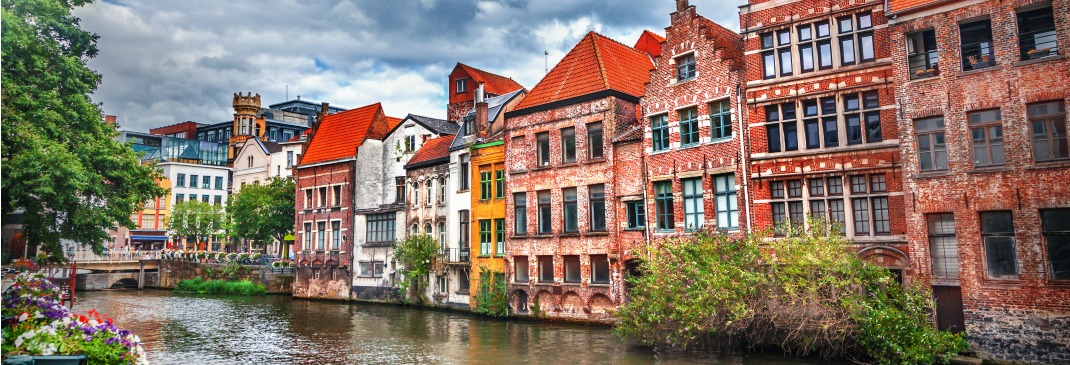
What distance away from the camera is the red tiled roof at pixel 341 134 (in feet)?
149

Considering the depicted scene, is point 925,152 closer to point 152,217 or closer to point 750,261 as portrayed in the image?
point 750,261

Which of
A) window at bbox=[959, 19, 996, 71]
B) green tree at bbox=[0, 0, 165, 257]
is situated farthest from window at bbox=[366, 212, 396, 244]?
window at bbox=[959, 19, 996, 71]

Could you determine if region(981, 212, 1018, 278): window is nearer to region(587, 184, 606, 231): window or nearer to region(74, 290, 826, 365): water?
region(74, 290, 826, 365): water

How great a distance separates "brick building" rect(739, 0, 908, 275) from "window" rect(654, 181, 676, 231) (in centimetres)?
388

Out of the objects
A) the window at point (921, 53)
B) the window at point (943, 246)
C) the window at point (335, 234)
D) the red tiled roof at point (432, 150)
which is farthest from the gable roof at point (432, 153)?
the window at point (943, 246)

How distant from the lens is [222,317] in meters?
33.9

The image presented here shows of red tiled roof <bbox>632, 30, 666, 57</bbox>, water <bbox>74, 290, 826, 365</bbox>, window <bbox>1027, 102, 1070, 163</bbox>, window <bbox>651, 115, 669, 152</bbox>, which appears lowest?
water <bbox>74, 290, 826, 365</bbox>

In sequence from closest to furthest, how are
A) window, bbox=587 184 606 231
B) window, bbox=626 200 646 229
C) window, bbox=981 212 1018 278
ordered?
window, bbox=981 212 1018 278 → window, bbox=626 200 646 229 → window, bbox=587 184 606 231

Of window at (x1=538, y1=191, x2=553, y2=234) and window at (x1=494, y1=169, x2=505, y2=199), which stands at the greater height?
window at (x1=494, y1=169, x2=505, y2=199)

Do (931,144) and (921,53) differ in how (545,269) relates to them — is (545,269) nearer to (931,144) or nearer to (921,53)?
(931,144)

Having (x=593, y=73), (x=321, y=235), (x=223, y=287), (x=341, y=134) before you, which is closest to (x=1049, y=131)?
(x=593, y=73)

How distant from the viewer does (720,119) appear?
25.3 meters

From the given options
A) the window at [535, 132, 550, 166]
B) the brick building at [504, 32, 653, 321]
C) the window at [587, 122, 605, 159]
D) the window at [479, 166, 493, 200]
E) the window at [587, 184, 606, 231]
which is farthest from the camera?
the window at [479, 166, 493, 200]

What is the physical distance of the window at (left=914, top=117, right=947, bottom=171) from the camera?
19.3m
